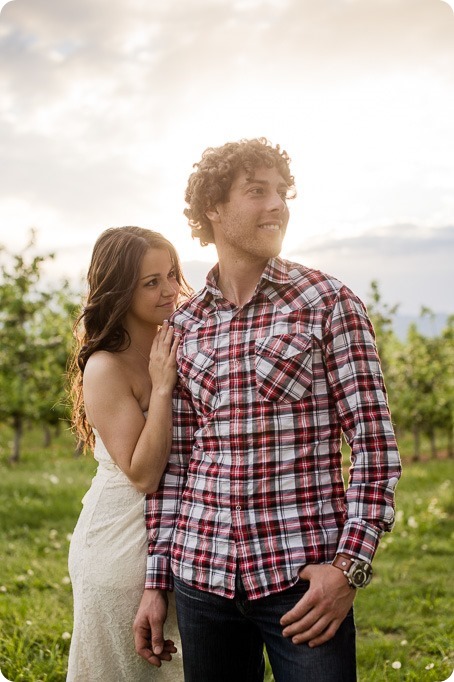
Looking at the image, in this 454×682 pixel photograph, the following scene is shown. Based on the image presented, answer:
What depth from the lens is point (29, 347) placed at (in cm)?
1214

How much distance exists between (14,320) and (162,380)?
10747 millimetres

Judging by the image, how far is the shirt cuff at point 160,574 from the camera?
2352 millimetres

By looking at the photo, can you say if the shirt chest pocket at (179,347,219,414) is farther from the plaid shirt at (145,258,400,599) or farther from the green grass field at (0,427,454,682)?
the green grass field at (0,427,454,682)

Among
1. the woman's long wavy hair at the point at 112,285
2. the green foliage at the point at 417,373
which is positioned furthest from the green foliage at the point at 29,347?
the woman's long wavy hair at the point at 112,285

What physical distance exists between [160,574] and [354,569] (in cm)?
72

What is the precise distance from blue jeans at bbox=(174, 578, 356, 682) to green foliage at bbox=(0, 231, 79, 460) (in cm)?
979

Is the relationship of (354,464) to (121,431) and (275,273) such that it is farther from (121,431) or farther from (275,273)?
(121,431)

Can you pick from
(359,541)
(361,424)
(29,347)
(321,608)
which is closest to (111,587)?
(321,608)

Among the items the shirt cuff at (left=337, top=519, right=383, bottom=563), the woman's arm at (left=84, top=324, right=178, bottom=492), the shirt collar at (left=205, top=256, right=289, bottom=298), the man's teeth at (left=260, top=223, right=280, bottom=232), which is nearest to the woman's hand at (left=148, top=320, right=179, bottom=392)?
the woman's arm at (left=84, top=324, right=178, bottom=492)

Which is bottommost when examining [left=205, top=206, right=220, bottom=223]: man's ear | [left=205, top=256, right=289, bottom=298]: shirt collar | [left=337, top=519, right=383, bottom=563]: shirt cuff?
[left=337, top=519, right=383, bottom=563]: shirt cuff

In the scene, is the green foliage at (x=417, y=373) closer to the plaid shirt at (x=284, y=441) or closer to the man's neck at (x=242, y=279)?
the man's neck at (x=242, y=279)

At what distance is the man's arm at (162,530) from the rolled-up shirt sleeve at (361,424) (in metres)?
0.56

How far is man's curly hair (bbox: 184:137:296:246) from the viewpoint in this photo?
7.65 feet

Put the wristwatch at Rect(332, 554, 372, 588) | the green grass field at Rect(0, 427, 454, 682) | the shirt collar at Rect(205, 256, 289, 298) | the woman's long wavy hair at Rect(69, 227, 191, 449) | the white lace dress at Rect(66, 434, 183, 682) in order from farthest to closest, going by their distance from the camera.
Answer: the green grass field at Rect(0, 427, 454, 682), the woman's long wavy hair at Rect(69, 227, 191, 449), the white lace dress at Rect(66, 434, 183, 682), the shirt collar at Rect(205, 256, 289, 298), the wristwatch at Rect(332, 554, 372, 588)
